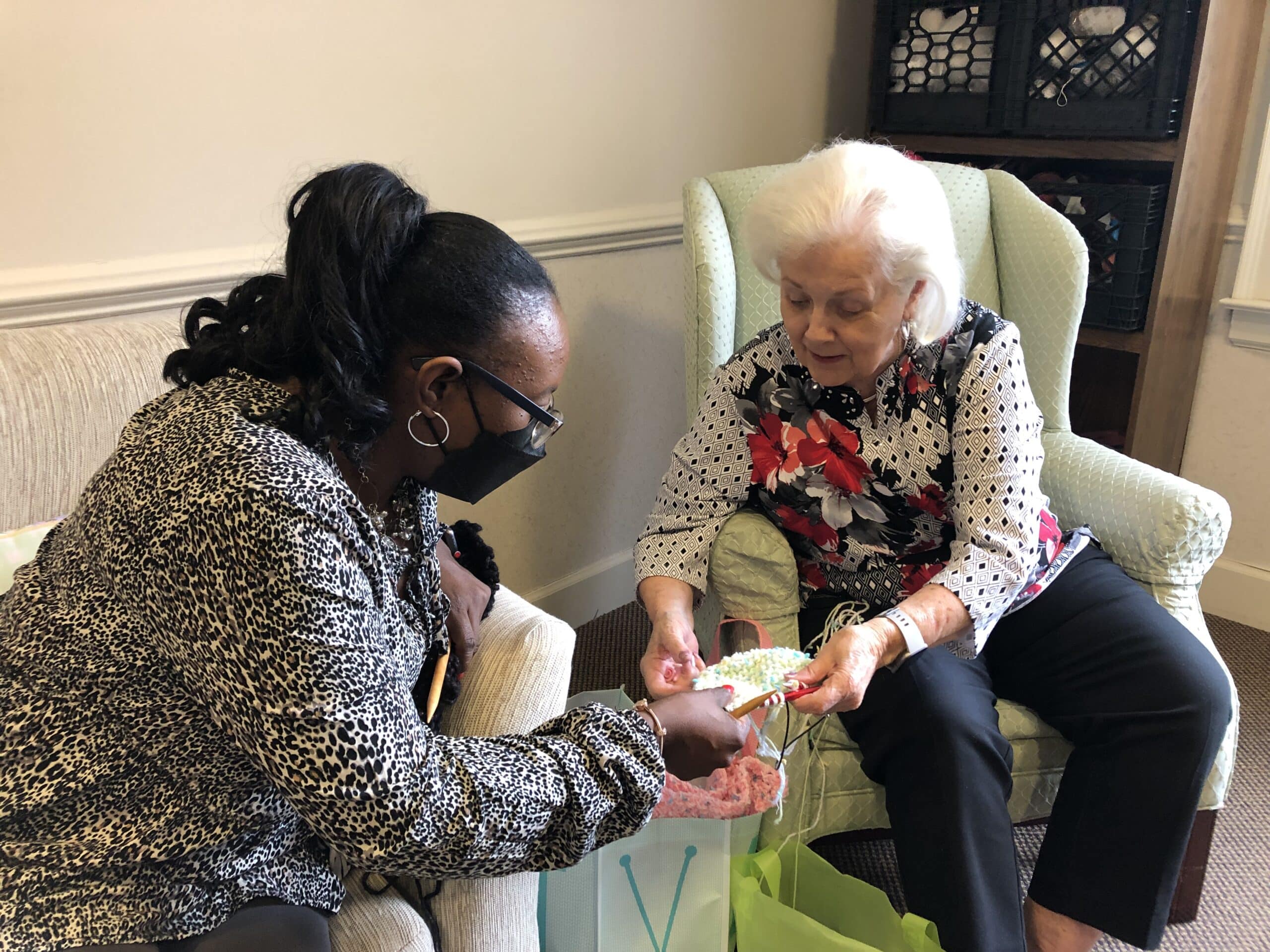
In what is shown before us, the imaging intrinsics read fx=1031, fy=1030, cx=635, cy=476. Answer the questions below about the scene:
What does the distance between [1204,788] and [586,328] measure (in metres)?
1.48

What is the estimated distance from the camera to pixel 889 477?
4.91 ft

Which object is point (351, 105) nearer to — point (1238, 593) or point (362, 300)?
point (362, 300)

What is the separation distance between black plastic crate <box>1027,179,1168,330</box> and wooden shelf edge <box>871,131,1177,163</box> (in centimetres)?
6

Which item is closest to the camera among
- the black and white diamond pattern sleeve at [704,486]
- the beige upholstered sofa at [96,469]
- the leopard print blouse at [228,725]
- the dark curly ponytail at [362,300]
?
the leopard print blouse at [228,725]

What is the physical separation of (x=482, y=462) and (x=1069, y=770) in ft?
3.32

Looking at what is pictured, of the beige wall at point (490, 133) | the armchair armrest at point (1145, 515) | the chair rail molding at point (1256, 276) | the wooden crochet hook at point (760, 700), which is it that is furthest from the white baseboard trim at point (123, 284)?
the chair rail molding at point (1256, 276)

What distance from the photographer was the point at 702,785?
1430mm

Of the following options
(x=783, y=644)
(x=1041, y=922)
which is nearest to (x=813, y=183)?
(x=783, y=644)

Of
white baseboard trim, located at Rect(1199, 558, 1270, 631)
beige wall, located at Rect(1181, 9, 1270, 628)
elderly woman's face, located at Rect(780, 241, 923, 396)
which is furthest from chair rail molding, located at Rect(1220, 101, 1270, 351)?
elderly woman's face, located at Rect(780, 241, 923, 396)

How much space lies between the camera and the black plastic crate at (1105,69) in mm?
2158

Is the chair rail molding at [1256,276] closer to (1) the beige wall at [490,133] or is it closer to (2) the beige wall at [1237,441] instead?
(2) the beige wall at [1237,441]

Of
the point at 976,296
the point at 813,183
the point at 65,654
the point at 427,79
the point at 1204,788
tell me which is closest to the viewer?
the point at 65,654

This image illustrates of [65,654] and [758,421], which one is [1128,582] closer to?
[758,421]

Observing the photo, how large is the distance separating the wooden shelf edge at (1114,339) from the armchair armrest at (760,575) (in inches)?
45.4
